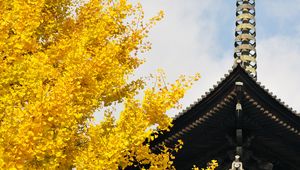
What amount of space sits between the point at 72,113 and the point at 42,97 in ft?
1.85

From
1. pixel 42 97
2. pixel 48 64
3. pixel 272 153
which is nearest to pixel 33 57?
pixel 48 64

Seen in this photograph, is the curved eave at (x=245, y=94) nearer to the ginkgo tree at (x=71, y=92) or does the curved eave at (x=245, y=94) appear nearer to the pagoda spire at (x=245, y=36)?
the ginkgo tree at (x=71, y=92)

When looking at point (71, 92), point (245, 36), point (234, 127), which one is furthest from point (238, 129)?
point (245, 36)

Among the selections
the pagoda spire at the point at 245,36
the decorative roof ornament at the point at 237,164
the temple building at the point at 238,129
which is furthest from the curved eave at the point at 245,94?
the pagoda spire at the point at 245,36

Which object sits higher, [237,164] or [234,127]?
[234,127]

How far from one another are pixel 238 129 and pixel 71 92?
11.1 feet

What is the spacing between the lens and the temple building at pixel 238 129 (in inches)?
368

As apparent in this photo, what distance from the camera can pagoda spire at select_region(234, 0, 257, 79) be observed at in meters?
22.0

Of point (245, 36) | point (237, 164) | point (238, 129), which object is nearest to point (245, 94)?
point (238, 129)

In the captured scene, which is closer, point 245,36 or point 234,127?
point 234,127

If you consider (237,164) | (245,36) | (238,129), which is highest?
(245,36)

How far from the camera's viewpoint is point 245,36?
22.6m

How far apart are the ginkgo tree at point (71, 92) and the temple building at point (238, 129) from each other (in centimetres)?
75

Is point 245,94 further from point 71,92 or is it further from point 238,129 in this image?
point 71,92
